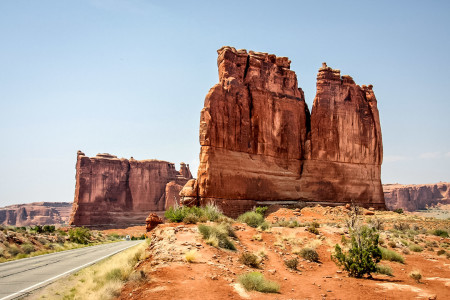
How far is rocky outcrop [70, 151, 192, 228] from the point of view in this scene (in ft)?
240

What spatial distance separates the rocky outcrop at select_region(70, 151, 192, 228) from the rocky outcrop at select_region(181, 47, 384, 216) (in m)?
43.7

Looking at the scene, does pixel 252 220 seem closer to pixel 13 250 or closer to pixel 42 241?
pixel 13 250

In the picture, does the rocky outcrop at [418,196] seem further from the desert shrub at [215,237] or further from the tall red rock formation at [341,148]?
the desert shrub at [215,237]

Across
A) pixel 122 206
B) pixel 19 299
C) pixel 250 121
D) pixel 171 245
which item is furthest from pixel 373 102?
pixel 122 206

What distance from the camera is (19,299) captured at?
→ 351 inches

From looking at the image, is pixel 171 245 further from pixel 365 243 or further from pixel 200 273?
pixel 365 243

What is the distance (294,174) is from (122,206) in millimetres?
50117

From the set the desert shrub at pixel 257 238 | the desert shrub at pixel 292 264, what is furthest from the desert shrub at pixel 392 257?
the desert shrub at pixel 257 238

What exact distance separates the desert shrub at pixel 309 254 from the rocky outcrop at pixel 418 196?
98.6 metres

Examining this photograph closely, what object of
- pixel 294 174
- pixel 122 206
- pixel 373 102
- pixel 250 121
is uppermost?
pixel 373 102

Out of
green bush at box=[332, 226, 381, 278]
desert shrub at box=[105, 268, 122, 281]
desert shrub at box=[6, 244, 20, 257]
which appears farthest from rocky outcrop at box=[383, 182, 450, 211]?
desert shrub at box=[105, 268, 122, 281]

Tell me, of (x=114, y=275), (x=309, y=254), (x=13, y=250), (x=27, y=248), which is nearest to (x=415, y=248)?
(x=309, y=254)

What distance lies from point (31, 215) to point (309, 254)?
12518 centimetres

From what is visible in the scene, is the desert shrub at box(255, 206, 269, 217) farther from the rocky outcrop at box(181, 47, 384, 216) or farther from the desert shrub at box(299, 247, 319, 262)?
the desert shrub at box(299, 247, 319, 262)
